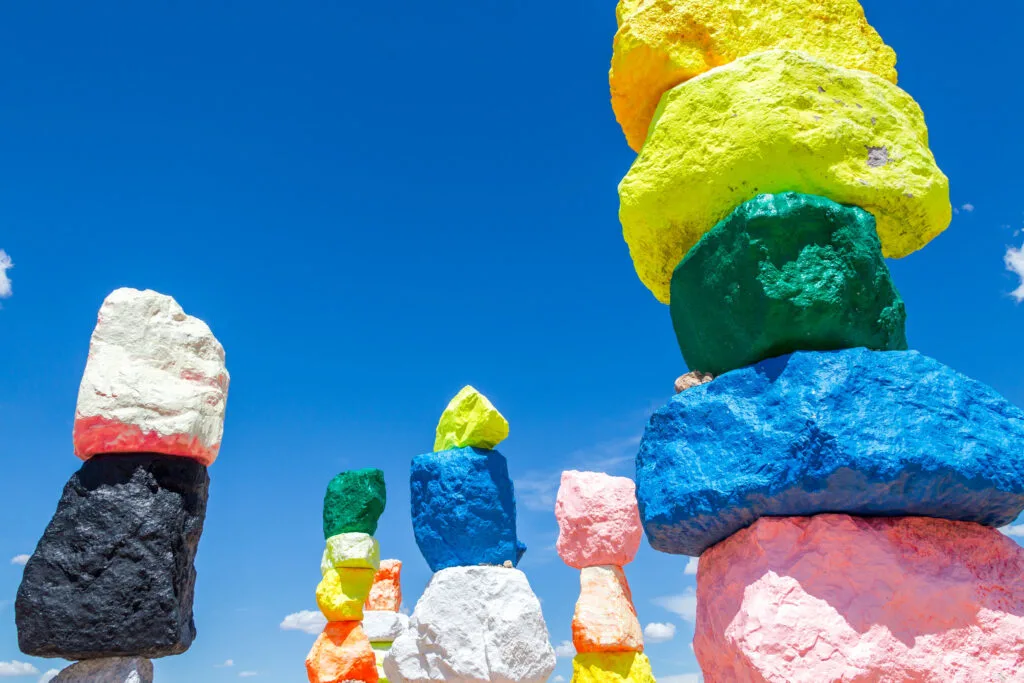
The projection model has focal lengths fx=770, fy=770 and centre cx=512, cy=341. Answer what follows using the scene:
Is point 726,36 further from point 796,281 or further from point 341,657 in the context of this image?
point 341,657

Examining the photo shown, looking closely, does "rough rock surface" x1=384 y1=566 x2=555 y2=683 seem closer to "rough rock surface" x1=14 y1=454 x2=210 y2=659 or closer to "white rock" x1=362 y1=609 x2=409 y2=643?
"rough rock surface" x1=14 y1=454 x2=210 y2=659

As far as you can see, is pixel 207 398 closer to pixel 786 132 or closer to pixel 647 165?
pixel 647 165

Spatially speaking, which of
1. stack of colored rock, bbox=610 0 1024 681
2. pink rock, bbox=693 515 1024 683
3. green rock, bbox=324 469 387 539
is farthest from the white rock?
pink rock, bbox=693 515 1024 683

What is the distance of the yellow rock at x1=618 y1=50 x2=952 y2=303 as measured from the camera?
287 cm

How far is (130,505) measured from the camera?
4.39 meters

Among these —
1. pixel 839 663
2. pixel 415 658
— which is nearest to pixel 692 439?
pixel 839 663

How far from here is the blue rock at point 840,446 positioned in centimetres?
238

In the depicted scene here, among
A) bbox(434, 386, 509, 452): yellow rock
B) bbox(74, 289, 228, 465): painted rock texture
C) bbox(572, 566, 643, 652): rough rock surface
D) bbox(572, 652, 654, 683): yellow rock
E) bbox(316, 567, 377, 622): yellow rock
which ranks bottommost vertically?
bbox(572, 652, 654, 683): yellow rock

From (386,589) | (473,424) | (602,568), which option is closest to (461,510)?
(473,424)

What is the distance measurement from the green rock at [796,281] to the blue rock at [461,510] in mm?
4513

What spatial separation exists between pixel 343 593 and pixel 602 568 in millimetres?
4612

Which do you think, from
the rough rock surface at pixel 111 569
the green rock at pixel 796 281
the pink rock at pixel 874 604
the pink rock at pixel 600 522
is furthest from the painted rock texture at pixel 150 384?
the pink rock at pixel 600 522

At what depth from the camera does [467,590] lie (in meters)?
6.68

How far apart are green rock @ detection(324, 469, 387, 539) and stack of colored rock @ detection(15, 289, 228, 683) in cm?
807
